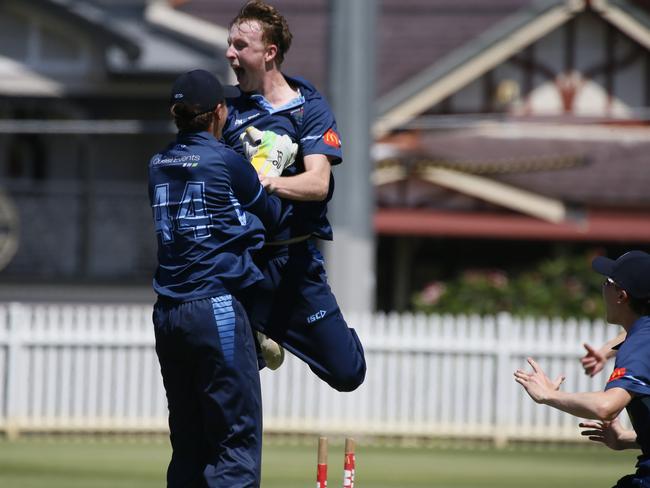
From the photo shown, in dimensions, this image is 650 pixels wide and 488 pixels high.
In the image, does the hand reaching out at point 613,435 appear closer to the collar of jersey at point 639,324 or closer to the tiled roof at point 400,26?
the collar of jersey at point 639,324

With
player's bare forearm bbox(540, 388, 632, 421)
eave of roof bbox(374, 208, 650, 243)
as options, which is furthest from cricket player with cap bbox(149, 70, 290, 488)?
eave of roof bbox(374, 208, 650, 243)

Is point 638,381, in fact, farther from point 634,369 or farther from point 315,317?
point 315,317

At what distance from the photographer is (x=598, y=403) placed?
5.80m

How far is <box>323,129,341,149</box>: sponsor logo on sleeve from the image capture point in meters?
6.95

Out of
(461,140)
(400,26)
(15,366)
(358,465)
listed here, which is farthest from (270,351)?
(400,26)

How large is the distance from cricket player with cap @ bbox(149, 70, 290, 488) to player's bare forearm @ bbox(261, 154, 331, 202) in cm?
10

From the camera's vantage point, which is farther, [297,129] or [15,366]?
[15,366]

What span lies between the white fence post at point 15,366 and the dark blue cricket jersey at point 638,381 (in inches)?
380

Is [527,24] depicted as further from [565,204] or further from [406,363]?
[406,363]

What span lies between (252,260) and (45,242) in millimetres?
16817

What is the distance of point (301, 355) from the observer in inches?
281

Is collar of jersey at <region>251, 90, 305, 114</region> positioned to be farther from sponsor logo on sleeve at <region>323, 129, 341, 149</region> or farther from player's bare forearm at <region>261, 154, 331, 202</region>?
player's bare forearm at <region>261, 154, 331, 202</region>

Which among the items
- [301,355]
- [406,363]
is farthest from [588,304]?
[301,355]

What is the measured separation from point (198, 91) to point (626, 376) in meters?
2.25
